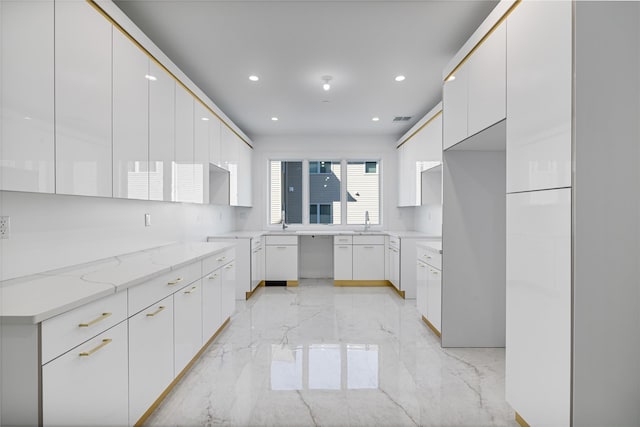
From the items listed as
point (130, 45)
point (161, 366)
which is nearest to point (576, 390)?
point (161, 366)

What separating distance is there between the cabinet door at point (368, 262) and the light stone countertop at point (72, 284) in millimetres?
3255

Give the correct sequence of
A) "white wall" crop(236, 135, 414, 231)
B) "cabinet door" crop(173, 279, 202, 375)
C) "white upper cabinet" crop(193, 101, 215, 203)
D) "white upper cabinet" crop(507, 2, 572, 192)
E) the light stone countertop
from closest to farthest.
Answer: the light stone countertop
"white upper cabinet" crop(507, 2, 572, 192)
"cabinet door" crop(173, 279, 202, 375)
"white upper cabinet" crop(193, 101, 215, 203)
"white wall" crop(236, 135, 414, 231)

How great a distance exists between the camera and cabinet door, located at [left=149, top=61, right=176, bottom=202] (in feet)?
7.82

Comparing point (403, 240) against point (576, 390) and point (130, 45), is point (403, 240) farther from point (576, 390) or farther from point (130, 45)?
point (130, 45)

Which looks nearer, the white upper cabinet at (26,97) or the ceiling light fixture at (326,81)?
the white upper cabinet at (26,97)

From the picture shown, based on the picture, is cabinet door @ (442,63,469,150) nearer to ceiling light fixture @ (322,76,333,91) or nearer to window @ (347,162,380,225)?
ceiling light fixture @ (322,76,333,91)

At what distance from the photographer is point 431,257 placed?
3.17 meters

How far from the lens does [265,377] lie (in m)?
2.31

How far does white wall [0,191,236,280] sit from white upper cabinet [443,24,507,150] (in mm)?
2735

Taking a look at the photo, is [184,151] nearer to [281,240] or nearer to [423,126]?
[281,240]

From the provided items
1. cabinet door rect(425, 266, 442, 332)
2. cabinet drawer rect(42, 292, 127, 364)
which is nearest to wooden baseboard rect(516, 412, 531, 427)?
cabinet door rect(425, 266, 442, 332)

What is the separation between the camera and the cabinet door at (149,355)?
5.31 ft

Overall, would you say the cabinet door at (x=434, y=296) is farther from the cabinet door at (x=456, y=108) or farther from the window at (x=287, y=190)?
the window at (x=287, y=190)

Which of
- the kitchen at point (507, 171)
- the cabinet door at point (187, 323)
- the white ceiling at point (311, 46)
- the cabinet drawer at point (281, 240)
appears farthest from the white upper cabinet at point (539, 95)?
the cabinet drawer at point (281, 240)
